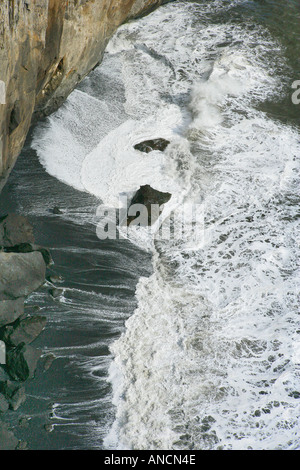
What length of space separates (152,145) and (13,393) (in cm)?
651

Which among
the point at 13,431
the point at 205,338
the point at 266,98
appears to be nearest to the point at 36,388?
the point at 13,431

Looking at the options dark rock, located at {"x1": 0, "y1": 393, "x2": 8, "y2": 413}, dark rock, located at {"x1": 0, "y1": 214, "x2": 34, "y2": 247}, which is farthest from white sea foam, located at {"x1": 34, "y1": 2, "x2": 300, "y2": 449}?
dark rock, located at {"x1": 0, "y1": 214, "x2": 34, "y2": 247}

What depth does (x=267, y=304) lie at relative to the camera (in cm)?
969

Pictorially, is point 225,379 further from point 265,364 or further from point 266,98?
point 266,98

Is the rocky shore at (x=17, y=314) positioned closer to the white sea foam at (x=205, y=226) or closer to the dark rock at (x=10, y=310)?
the dark rock at (x=10, y=310)

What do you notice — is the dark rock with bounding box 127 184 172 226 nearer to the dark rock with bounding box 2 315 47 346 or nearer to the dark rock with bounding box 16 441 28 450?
the dark rock with bounding box 2 315 47 346

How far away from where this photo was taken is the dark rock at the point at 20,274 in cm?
873

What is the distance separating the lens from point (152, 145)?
1258 centimetres

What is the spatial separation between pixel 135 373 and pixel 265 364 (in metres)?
2.00

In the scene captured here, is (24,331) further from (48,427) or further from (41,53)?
(41,53)

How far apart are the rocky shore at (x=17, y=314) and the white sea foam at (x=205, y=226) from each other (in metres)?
1.30

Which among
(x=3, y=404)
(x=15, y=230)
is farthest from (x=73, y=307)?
(x=3, y=404)

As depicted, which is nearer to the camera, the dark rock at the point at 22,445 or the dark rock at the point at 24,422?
the dark rock at the point at 22,445

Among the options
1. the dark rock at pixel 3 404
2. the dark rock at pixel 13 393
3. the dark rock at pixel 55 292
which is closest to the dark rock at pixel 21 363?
the dark rock at pixel 13 393
